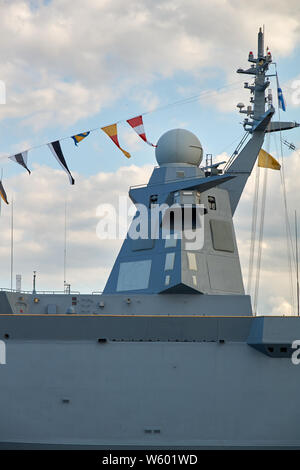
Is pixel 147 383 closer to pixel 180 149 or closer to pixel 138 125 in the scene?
pixel 180 149

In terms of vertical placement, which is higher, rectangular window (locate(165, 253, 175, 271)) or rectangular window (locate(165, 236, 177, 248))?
rectangular window (locate(165, 236, 177, 248))

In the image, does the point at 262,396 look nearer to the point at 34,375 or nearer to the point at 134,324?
the point at 134,324

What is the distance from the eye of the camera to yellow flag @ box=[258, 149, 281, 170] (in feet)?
123

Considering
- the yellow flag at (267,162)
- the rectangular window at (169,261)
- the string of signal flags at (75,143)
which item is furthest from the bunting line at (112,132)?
the yellow flag at (267,162)

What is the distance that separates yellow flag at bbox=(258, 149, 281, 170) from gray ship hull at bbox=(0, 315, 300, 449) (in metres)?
12.0

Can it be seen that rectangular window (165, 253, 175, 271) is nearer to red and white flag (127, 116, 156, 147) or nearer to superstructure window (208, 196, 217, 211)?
superstructure window (208, 196, 217, 211)

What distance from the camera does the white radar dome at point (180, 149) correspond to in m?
34.6

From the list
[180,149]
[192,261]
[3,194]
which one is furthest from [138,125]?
[192,261]

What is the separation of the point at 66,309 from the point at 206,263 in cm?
663

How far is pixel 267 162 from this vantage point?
123 ft

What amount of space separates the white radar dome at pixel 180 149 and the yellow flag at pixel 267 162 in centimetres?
384

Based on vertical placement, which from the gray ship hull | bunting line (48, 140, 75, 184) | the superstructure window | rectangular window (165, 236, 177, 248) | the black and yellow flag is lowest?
the gray ship hull

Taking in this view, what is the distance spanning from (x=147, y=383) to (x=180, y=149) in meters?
12.4

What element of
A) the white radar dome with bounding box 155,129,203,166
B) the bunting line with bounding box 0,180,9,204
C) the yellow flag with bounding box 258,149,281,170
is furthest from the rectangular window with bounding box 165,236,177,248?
the yellow flag with bounding box 258,149,281,170
